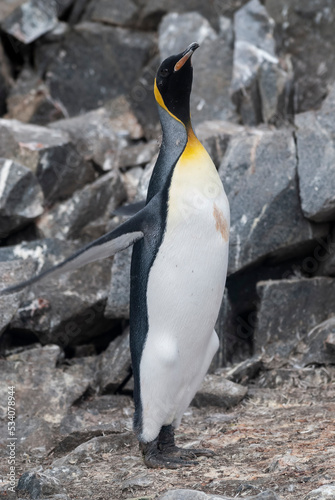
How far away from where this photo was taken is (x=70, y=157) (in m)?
6.79

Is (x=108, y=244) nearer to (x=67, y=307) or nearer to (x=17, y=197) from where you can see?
(x=67, y=307)

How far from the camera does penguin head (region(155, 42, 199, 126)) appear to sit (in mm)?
3535

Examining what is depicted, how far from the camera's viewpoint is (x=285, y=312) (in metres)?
5.33

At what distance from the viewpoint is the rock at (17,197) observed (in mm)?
6254

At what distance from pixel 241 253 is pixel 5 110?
14.5 ft

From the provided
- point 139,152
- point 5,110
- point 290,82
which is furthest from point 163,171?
point 5,110

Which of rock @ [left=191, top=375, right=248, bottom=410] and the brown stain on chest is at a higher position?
the brown stain on chest

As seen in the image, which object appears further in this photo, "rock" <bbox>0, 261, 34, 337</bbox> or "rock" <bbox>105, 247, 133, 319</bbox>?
"rock" <bbox>105, 247, 133, 319</bbox>

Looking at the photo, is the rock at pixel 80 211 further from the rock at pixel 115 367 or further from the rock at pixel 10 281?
the rock at pixel 115 367

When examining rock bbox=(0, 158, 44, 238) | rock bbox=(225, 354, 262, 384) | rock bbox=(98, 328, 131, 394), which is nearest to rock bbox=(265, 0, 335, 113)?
rock bbox=(0, 158, 44, 238)

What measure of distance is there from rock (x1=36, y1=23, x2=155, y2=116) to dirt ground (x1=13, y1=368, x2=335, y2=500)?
4853 millimetres

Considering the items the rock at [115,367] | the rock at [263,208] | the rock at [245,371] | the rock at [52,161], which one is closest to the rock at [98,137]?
the rock at [52,161]

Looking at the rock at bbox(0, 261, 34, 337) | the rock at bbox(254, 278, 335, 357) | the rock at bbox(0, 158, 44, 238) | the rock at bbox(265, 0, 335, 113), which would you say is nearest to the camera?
the rock at bbox(0, 261, 34, 337)

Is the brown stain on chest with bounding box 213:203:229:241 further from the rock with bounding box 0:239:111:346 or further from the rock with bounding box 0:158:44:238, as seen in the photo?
the rock with bounding box 0:158:44:238
